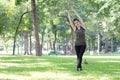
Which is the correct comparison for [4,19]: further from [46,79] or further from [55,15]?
[46,79]

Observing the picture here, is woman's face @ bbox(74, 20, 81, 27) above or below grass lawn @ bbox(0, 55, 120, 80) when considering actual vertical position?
above

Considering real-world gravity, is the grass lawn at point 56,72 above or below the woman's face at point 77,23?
below

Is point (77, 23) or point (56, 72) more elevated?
point (77, 23)

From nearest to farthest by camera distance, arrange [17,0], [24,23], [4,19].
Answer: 1. [17,0]
2. [4,19]
3. [24,23]

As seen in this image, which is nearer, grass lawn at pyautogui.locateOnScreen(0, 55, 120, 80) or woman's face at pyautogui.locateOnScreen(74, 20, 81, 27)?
grass lawn at pyautogui.locateOnScreen(0, 55, 120, 80)

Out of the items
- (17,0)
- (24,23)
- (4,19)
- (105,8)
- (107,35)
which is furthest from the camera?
(107,35)

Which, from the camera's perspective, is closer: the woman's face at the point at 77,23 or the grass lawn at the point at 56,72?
the grass lawn at the point at 56,72

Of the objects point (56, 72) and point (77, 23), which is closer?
point (77, 23)

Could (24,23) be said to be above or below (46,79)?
above

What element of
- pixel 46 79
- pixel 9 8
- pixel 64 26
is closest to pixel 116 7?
pixel 46 79

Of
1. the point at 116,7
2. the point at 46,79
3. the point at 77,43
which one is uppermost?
the point at 116,7

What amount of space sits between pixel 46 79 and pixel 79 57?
9.11ft

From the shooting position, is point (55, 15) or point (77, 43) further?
point (55, 15)

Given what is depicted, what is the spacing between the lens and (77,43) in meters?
12.2
